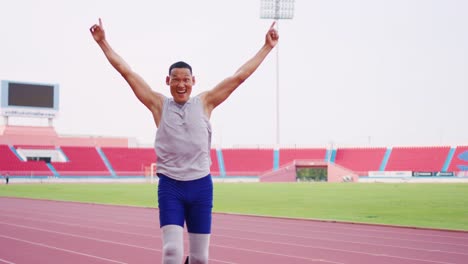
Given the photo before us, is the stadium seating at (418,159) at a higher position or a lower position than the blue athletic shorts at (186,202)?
lower

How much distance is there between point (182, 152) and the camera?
3.95m

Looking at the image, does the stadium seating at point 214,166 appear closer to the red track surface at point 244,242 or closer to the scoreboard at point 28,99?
the scoreboard at point 28,99

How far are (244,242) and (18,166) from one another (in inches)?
1761

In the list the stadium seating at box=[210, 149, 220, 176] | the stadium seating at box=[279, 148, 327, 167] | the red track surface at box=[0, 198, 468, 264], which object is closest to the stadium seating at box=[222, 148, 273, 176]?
the stadium seating at box=[210, 149, 220, 176]

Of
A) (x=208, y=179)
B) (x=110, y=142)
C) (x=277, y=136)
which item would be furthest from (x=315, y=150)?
(x=208, y=179)

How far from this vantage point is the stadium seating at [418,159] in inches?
2184

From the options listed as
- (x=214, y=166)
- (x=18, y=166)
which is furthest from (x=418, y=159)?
Answer: (x=18, y=166)

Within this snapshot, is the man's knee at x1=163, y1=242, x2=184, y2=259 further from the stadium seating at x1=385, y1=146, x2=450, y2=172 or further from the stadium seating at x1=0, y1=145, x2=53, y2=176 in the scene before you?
the stadium seating at x1=385, y1=146, x2=450, y2=172

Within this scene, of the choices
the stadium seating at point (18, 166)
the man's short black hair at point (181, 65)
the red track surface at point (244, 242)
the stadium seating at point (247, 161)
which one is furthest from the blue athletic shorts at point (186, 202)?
the stadium seating at point (247, 161)

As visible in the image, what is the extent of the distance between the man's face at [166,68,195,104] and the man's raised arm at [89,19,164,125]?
0.14 metres

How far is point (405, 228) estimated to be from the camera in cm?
1225

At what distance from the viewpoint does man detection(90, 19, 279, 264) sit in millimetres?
3908

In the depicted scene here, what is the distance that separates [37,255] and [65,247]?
0.84 meters

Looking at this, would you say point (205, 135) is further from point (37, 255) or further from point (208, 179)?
point (37, 255)
